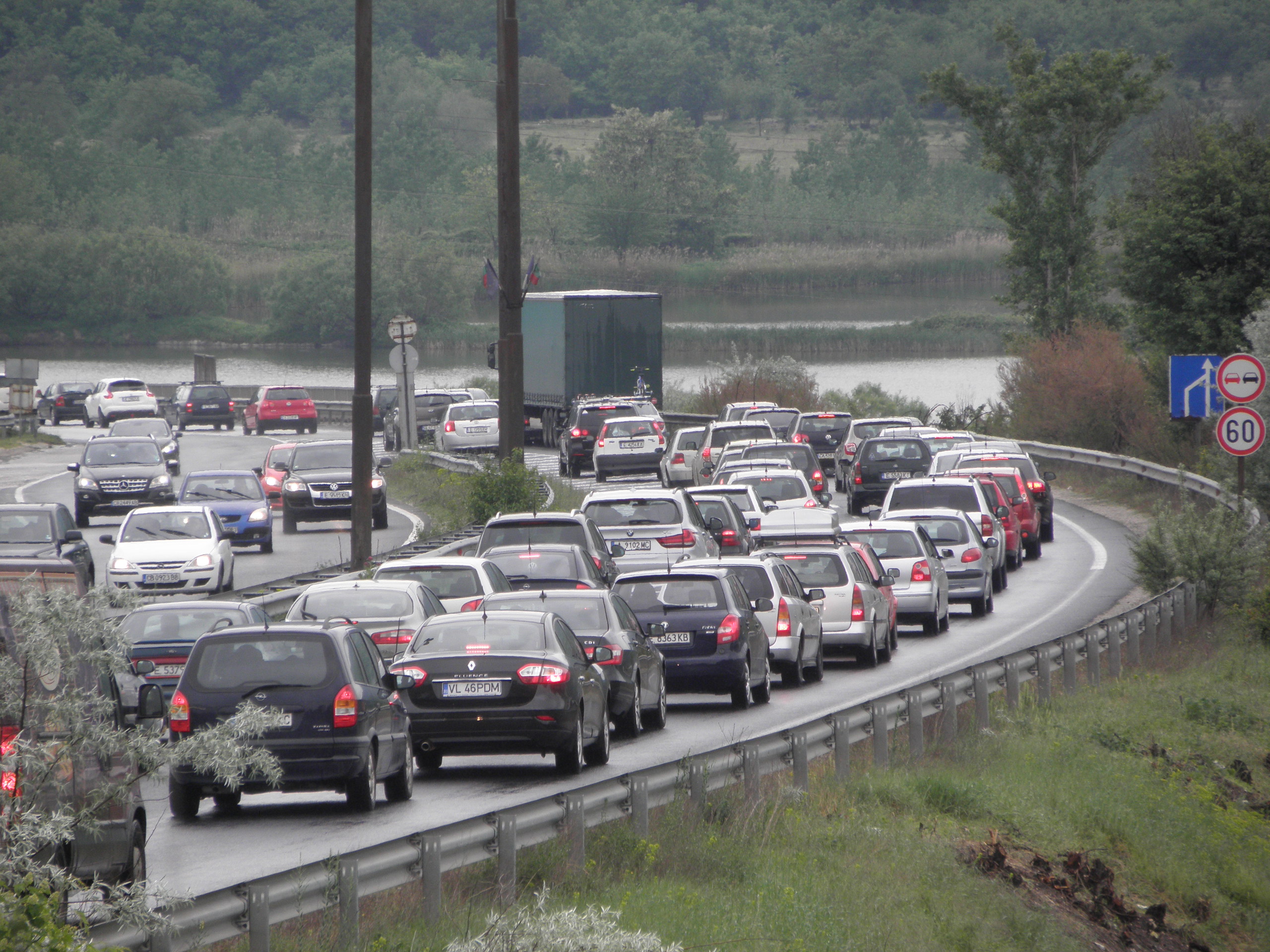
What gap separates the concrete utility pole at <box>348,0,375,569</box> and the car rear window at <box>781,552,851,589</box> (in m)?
7.08

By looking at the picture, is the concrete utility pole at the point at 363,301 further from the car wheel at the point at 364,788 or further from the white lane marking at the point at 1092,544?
the car wheel at the point at 364,788

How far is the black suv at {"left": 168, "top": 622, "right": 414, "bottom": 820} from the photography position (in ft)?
42.1

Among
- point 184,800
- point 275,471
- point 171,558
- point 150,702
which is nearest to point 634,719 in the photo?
point 184,800

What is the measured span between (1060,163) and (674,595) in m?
52.4

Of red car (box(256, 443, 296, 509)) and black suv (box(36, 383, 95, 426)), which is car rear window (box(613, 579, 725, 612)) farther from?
black suv (box(36, 383, 95, 426))

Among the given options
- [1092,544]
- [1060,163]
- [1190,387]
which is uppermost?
[1060,163]

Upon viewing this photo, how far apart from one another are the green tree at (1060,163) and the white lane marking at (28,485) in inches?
1326

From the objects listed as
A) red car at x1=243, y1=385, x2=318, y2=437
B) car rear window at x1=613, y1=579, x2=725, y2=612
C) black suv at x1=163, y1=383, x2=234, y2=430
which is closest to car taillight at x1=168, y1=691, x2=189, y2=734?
car rear window at x1=613, y1=579, x2=725, y2=612

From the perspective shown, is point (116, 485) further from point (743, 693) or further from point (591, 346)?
point (743, 693)

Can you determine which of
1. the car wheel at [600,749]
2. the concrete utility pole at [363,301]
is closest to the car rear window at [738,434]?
the concrete utility pole at [363,301]

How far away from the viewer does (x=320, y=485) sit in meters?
37.4

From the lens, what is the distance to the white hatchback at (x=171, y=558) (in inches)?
1067

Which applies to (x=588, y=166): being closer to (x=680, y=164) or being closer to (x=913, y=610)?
(x=680, y=164)

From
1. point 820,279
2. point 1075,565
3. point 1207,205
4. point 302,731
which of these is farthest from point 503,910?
point 820,279
